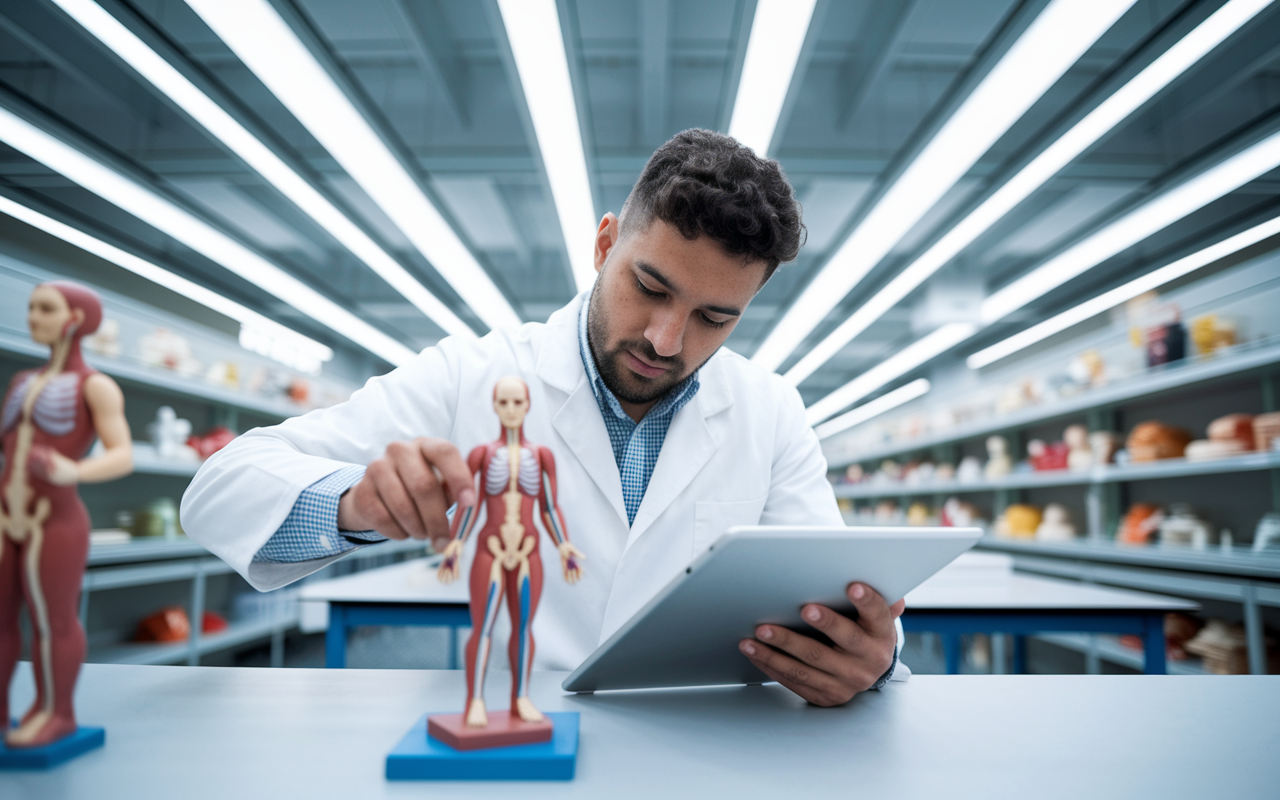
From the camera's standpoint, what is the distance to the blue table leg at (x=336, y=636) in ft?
7.60

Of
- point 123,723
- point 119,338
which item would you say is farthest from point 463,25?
point 123,723

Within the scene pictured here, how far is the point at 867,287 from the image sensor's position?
269 inches

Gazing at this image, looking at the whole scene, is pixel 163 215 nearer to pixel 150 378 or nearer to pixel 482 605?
pixel 150 378

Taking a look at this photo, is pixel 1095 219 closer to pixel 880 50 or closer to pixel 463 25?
pixel 880 50

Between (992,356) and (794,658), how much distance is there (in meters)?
7.50

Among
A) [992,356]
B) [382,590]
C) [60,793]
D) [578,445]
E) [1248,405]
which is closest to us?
[60,793]

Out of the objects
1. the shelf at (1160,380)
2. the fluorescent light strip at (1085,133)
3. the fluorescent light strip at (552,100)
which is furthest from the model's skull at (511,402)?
the shelf at (1160,380)

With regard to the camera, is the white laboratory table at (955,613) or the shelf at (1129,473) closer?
the white laboratory table at (955,613)

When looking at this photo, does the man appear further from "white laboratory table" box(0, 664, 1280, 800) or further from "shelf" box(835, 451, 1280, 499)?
"shelf" box(835, 451, 1280, 499)

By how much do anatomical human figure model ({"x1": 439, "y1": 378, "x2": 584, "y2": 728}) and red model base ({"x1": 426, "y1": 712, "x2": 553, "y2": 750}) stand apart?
12mm

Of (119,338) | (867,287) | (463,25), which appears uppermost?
(463,25)

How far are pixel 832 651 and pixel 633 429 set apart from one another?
2.48 ft

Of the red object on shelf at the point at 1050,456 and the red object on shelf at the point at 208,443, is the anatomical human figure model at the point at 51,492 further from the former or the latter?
the red object on shelf at the point at 1050,456

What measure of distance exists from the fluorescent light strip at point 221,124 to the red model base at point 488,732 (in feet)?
8.89
